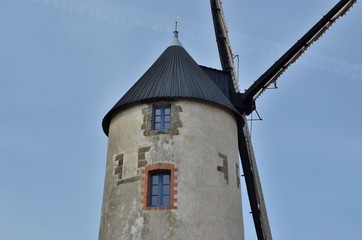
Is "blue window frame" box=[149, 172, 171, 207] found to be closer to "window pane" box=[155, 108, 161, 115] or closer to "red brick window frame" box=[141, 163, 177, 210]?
"red brick window frame" box=[141, 163, 177, 210]

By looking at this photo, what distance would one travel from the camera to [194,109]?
2052cm

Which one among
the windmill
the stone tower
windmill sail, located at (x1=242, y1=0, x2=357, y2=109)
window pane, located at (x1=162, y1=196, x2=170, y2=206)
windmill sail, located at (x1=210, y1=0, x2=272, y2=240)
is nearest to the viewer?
the stone tower

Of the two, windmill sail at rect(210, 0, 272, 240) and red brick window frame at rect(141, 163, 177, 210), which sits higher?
windmill sail at rect(210, 0, 272, 240)

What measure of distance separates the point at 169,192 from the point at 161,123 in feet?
8.46

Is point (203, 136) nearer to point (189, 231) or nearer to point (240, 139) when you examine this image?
point (189, 231)

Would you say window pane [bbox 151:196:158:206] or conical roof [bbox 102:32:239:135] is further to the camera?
conical roof [bbox 102:32:239:135]

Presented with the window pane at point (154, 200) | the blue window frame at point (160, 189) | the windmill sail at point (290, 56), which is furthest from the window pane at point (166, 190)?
the windmill sail at point (290, 56)

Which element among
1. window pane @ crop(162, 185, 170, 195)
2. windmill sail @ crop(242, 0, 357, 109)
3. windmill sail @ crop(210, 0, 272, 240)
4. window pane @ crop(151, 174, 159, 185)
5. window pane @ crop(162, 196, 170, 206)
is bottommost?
window pane @ crop(162, 196, 170, 206)

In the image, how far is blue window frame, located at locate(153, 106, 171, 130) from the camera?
66.4 ft

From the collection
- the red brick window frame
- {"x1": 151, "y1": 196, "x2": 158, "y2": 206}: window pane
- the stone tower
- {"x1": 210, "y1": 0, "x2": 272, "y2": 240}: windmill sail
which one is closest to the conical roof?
the stone tower

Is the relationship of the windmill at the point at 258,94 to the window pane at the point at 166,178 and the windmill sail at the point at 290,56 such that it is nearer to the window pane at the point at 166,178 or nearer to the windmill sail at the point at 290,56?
the windmill sail at the point at 290,56

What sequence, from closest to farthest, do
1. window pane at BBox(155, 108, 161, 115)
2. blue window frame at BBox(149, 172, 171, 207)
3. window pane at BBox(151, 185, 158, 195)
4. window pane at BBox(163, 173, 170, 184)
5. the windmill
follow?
blue window frame at BBox(149, 172, 171, 207) < window pane at BBox(151, 185, 158, 195) < window pane at BBox(163, 173, 170, 184) < window pane at BBox(155, 108, 161, 115) < the windmill

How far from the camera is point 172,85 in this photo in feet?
69.0

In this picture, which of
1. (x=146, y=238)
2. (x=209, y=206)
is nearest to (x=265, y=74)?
(x=209, y=206)
